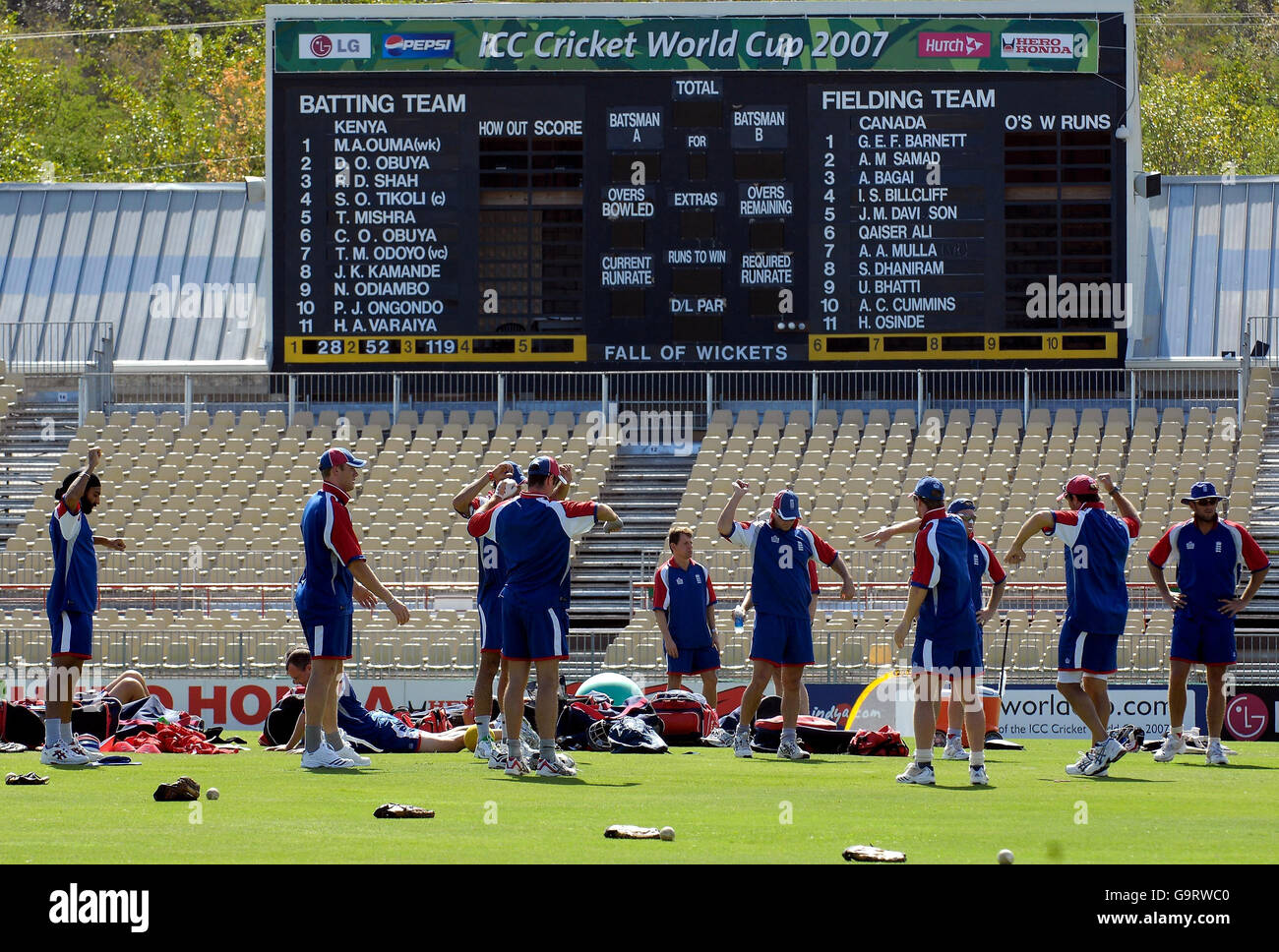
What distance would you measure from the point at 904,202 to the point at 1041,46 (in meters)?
2.85

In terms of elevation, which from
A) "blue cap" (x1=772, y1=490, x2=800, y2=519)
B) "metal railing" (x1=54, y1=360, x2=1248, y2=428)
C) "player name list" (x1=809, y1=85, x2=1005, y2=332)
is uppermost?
"player name list" (x1=809, y1=85, x2=1005, y2=332)

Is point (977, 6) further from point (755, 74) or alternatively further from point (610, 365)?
point (610, 365)

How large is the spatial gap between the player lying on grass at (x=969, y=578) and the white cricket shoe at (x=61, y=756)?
5.70 m

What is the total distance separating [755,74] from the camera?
2788cm

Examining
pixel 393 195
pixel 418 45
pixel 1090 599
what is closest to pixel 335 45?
pixel 418 45

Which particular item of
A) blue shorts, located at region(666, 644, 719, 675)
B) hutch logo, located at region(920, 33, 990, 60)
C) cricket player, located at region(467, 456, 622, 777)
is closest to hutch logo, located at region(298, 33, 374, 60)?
hutch logo, located at region(920, 33, 990, 60)

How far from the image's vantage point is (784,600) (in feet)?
49.2

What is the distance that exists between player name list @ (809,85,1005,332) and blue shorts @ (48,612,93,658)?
1578 centimetres

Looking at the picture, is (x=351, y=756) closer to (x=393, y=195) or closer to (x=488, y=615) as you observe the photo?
(x=488, y=615)

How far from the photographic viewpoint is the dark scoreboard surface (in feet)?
90.6

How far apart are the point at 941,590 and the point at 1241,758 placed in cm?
434

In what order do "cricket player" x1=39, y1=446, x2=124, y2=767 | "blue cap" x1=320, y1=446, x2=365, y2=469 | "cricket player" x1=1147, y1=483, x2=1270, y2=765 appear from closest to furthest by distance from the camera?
"blue cap" x1=320, y1=446, x2=365, y2=469 < "cricket player" x1=39, y1=446, x2=124, y2=767 < "cricket player" x1=1147, y1=483, x2=1270, y2=765

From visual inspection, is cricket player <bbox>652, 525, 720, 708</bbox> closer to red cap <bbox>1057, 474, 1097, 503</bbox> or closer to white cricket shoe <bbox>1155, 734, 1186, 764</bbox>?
white cricket shoe <bbox>1155, 734, 1186, 764</bbox>
